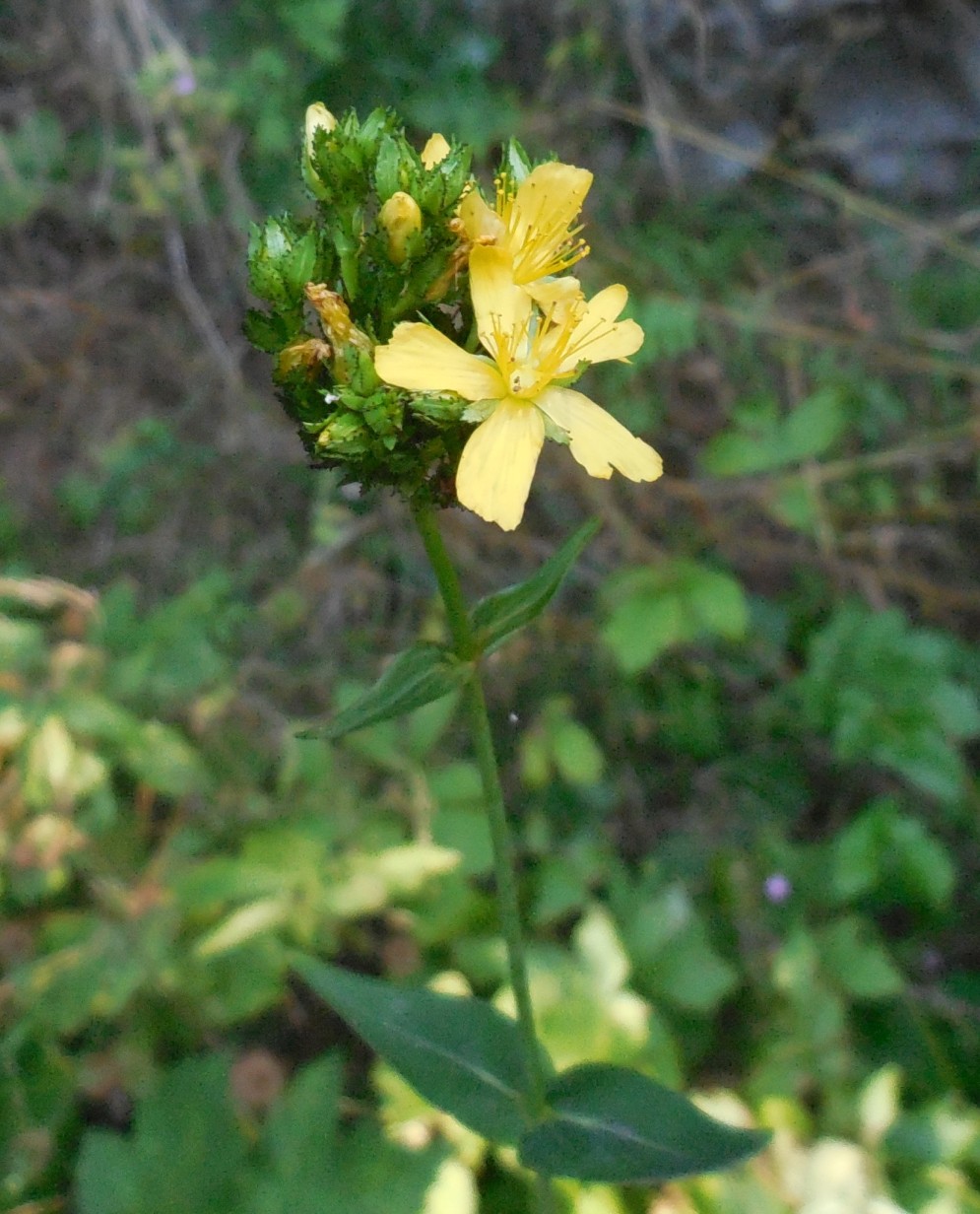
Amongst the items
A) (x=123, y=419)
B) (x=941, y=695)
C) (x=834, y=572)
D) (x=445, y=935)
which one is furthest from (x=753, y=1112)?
(x=123, y=419)

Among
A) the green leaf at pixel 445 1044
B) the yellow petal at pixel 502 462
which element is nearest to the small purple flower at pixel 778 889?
the green leaf at pixel 445 1044

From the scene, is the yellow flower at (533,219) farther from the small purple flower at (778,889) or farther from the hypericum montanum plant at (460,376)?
the small purple flower at (778,889)

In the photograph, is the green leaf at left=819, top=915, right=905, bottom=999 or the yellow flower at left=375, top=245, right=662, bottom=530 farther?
the green leaf at left=819, top=915, right=905, bottom=999

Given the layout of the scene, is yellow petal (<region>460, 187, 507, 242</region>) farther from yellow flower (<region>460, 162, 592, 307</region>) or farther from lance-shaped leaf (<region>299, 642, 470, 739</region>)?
lance-shaped leaf (<region>299, 642, 470, 739</region>)

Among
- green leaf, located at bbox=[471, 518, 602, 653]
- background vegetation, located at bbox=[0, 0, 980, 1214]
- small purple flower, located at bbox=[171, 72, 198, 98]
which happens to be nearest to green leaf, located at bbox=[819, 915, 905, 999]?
background vegetation, located at bbox=[0, 0, 980, 1214]

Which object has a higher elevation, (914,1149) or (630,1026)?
(630,1026)

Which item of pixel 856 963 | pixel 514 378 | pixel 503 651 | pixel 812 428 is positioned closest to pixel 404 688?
pixel 514 378

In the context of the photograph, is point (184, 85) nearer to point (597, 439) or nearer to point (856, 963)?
point (597, 439)

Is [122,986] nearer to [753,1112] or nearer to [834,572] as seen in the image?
[753,1112]
